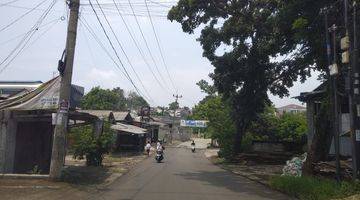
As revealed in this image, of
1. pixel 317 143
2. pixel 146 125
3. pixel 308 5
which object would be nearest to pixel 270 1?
pixel 308 5

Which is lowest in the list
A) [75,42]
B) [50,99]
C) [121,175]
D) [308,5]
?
[121,175]

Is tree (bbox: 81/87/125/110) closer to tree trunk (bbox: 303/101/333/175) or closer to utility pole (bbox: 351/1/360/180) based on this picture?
tree trunk (bbox: 303/101/333/175)

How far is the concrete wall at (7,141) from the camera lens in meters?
21.7

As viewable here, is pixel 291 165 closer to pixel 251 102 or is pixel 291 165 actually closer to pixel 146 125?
pixel 251 102

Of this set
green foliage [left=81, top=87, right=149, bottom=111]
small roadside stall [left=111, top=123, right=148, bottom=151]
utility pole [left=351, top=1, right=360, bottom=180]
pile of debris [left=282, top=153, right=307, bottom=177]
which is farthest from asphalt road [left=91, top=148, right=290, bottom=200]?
green foliage [left=81, top=87, right=149, bottom=111]

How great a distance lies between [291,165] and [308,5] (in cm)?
750

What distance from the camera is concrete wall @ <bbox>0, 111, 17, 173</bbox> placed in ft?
71.1

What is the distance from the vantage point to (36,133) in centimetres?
2556

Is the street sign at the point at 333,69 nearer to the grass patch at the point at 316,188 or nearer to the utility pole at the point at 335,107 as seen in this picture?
the utility pole at the point at 335,107

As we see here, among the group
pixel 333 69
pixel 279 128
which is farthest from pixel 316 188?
pixel 279 128

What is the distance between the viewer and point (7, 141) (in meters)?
22.1

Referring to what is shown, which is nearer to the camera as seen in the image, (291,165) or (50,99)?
(50,99)

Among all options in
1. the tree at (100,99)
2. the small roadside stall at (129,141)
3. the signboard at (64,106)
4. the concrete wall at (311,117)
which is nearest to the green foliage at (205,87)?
the tree at (100,99)

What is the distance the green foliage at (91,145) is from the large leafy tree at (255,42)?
8090 millimetres
